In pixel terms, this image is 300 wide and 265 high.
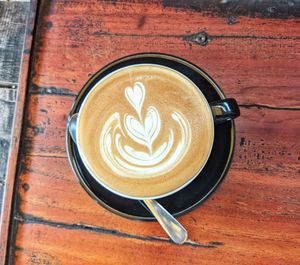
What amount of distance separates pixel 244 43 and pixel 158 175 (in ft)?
1.00

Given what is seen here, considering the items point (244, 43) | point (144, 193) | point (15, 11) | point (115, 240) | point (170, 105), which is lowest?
point (115, 240)

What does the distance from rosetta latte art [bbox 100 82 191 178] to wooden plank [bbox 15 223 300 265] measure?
172 mm

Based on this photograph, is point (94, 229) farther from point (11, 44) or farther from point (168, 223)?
point (11, 44)

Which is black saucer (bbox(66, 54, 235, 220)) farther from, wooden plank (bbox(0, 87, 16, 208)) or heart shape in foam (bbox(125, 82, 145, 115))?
wooden plank (bbox(0, 87, 16, 208))

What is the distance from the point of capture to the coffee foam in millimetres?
651

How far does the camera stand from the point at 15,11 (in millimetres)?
1002

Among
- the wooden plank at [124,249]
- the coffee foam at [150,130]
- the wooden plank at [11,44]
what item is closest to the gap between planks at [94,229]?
the wooden plank at [124,249]

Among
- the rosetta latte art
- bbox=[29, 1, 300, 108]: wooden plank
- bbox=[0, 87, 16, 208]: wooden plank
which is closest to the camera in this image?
the rosetta latte art

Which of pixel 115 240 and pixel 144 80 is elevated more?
pixel 144 80

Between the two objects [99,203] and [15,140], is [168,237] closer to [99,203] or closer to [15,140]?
[99,203]

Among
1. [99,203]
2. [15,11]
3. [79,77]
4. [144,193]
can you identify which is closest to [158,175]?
[144,193]

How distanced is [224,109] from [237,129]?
3.7 inches

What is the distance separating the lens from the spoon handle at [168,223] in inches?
27.4

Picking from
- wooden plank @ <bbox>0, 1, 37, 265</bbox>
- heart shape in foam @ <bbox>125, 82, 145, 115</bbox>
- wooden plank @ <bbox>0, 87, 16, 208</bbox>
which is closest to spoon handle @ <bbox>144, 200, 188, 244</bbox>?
heart shape in foam @ <bbox>125, 82, 145, 115</bbox>
